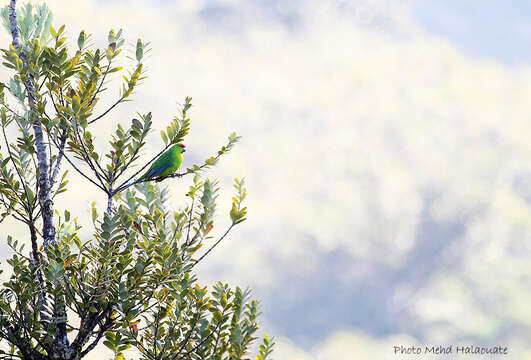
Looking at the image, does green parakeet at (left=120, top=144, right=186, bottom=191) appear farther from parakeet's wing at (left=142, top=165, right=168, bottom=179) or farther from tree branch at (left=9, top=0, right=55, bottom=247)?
tree branch at (left=9, top=0, right=55, bottom=247)

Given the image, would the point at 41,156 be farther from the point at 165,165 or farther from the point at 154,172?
the point at 165,165

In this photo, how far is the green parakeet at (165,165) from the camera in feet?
27.0

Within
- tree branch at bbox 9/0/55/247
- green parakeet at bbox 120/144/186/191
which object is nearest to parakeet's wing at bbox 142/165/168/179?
green parakeet at bbox 120/144/186/191

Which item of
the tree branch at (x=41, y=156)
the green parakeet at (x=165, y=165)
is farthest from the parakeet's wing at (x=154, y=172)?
the tree branch at (x=41, y=156)

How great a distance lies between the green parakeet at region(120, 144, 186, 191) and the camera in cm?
823

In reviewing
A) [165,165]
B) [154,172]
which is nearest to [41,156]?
[154,172]

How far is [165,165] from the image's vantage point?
27.4 ft

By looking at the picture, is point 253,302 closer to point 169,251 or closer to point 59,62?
point 169,251

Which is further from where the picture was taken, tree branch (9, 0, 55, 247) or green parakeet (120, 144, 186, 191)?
green parakeet (120, 144, 186, 191)

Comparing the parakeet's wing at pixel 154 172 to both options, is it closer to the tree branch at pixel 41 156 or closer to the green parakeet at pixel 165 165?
the green parakeet at pixel 165 165

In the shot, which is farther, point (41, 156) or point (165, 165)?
point (165, 165)

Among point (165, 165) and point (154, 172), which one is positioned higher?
point (165, 165)

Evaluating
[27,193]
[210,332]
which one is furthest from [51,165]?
[210,332]

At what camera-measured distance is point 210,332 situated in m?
7.17
